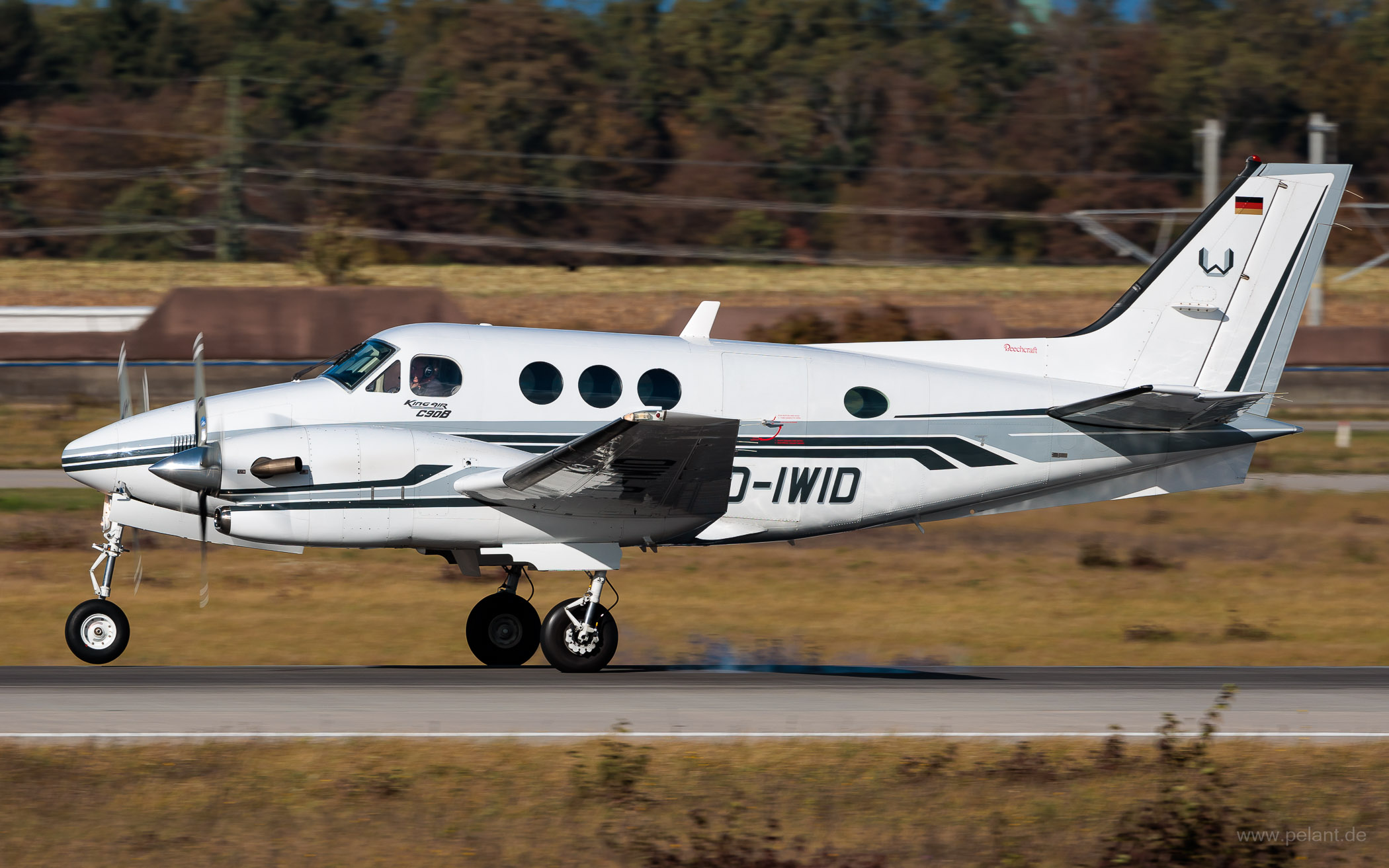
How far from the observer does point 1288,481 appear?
100ft

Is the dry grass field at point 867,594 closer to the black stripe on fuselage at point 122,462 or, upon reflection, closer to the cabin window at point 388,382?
the black stripe on fuselage at point 122,462

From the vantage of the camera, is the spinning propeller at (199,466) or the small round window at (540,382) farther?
the small round window at (540,382)

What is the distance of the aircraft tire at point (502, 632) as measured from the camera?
1516cm

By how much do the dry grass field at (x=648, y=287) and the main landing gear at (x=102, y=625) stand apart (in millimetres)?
30686

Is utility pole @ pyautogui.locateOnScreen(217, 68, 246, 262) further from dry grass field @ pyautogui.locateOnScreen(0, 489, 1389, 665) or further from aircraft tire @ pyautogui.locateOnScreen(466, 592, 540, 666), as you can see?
aircraft tire @ pyautogui.locateOnScreen(466, 592, 540, 666)

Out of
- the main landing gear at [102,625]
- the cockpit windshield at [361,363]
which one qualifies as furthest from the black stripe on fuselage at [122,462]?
the cockpit windshield at [361,363]

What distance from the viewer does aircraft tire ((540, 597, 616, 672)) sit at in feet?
46.0

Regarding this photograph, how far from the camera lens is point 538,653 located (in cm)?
1664

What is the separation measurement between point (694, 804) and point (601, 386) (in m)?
5.33

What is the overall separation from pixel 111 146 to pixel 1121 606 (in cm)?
6251

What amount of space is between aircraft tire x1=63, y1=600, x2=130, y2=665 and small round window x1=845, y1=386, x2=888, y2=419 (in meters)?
7.13

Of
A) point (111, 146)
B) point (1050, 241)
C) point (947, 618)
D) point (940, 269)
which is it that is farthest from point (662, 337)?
point (111, 146)

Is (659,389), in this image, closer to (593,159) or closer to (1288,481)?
(1288,481)

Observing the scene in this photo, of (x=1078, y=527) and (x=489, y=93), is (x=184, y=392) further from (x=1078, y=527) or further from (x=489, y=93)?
(x=489, y=93)
